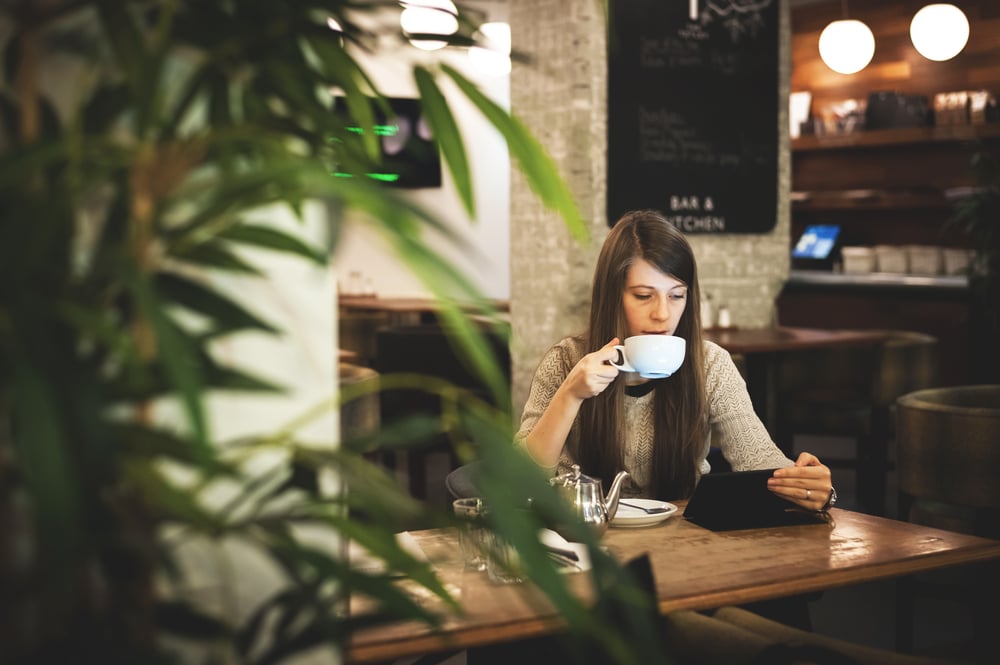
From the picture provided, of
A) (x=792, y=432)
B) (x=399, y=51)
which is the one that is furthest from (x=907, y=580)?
(x=399, y=51)

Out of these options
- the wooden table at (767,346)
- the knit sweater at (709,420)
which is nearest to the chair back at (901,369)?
the wooden table at (767,346)

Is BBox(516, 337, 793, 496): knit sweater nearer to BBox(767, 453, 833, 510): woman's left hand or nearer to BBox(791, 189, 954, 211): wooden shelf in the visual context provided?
BBox(767, 453, 833, 510): woman's left hand

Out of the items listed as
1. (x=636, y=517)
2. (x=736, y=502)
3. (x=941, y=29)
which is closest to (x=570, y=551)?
(x=636, y=517)

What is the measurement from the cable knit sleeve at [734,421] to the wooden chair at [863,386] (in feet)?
7.52

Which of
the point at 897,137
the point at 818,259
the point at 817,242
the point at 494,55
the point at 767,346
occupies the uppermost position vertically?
the point at 494,55

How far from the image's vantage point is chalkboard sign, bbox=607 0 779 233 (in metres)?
5.39

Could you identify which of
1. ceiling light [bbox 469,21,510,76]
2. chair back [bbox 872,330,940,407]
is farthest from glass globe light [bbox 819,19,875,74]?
chair back [bbox 872,330,940,407]

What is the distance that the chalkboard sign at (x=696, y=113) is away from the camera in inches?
212

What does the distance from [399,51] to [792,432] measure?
4.39 metres

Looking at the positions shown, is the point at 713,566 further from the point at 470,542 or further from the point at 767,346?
the point at 767,346

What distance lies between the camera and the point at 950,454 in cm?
309

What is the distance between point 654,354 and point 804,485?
400mm

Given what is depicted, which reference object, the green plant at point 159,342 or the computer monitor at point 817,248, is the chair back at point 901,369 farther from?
the green plant at point 159,342

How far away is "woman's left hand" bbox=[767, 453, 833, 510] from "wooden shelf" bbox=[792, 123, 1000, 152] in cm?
643
